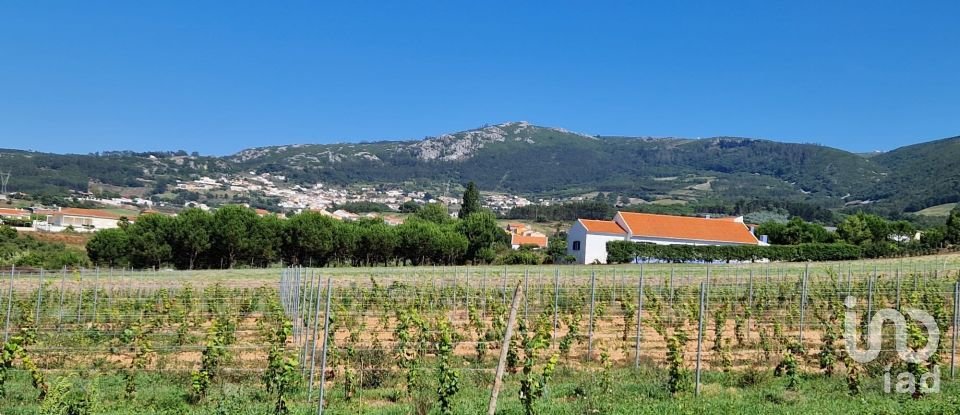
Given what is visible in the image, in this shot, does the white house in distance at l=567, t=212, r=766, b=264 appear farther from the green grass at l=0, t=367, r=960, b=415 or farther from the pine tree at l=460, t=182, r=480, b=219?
the green grass at l=0, t=367, r=960, b=415

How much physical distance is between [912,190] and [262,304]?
19634 cm

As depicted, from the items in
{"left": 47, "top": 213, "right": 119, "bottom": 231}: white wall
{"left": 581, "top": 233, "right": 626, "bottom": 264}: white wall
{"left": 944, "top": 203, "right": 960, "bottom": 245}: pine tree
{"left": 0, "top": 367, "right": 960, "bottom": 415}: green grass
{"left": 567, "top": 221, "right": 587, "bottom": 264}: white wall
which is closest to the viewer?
{"left": 0, "top": 367, "right": 960, "bottom": 415}: green grass

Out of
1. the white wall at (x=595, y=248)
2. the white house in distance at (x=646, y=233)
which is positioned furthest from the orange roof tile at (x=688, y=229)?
the white wall at (x=595, y=248)

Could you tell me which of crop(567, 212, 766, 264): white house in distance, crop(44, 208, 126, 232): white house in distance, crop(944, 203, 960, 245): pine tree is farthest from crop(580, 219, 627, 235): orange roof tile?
crop(44, 208, 126, 232): white house in distance

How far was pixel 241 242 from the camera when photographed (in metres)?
51.3

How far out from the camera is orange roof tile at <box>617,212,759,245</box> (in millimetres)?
61344

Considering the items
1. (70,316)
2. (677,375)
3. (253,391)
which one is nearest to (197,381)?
(253,391)

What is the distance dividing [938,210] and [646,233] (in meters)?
118

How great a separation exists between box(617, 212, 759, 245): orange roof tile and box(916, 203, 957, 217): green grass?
3872 inches

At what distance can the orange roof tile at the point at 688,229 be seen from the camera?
201 ft

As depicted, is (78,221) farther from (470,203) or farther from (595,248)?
(595,248)

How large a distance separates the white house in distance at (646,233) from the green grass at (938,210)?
9966 cm

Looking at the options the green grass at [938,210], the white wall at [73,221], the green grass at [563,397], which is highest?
the green grass at [938,210]

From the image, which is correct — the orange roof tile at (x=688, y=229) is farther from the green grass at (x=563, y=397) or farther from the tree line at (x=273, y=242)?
the green grass at (x=563, y=397)
